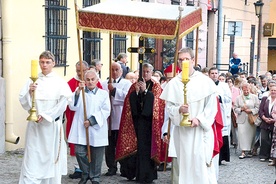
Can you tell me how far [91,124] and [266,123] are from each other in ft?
16.0

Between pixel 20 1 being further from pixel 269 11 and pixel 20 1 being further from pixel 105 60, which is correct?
pixel 269 11

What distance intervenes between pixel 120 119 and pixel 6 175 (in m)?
1.89

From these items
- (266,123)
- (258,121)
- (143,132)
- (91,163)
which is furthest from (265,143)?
(91,163)

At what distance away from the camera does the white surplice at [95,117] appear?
9.40 metres

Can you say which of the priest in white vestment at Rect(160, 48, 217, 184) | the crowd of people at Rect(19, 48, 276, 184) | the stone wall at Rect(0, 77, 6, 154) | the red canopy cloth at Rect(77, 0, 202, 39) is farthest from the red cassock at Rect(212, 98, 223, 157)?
the stone wall at Rect(0, 77, 6, 154)

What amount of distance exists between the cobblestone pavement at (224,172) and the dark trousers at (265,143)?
0.89 ft

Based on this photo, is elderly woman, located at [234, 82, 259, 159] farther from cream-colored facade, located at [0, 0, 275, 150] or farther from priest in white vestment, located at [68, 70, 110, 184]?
priest in white vestment, located at [68, 70, 110, 184]

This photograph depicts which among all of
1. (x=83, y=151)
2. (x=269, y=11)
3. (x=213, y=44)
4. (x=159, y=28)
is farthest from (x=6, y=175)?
(x=269, y=11)

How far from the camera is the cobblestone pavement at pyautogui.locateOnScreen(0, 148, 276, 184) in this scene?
10.1 m

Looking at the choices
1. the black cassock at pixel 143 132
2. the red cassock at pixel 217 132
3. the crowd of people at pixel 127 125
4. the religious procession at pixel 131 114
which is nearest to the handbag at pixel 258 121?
the religious procession at pixel 131 114

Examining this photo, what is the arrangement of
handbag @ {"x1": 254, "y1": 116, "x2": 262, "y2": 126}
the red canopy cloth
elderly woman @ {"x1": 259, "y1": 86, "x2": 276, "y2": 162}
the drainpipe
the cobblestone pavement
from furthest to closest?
handbag @ {"x1": 254, "y1": 116, "x2": 262, "y2": 126}
elderly woman @ {"x1": 259, "y1": 86, "x2": 276, "y2": 162}
the drainpipe
the cobblestone pavement
the red canopy cloth

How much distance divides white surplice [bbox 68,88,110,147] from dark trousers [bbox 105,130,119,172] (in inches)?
36.1

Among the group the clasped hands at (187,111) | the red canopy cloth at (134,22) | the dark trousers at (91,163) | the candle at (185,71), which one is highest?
the red canopy cloth at (134,22)

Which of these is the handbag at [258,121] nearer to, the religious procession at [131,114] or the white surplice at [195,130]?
the religious procession at [131,114]
